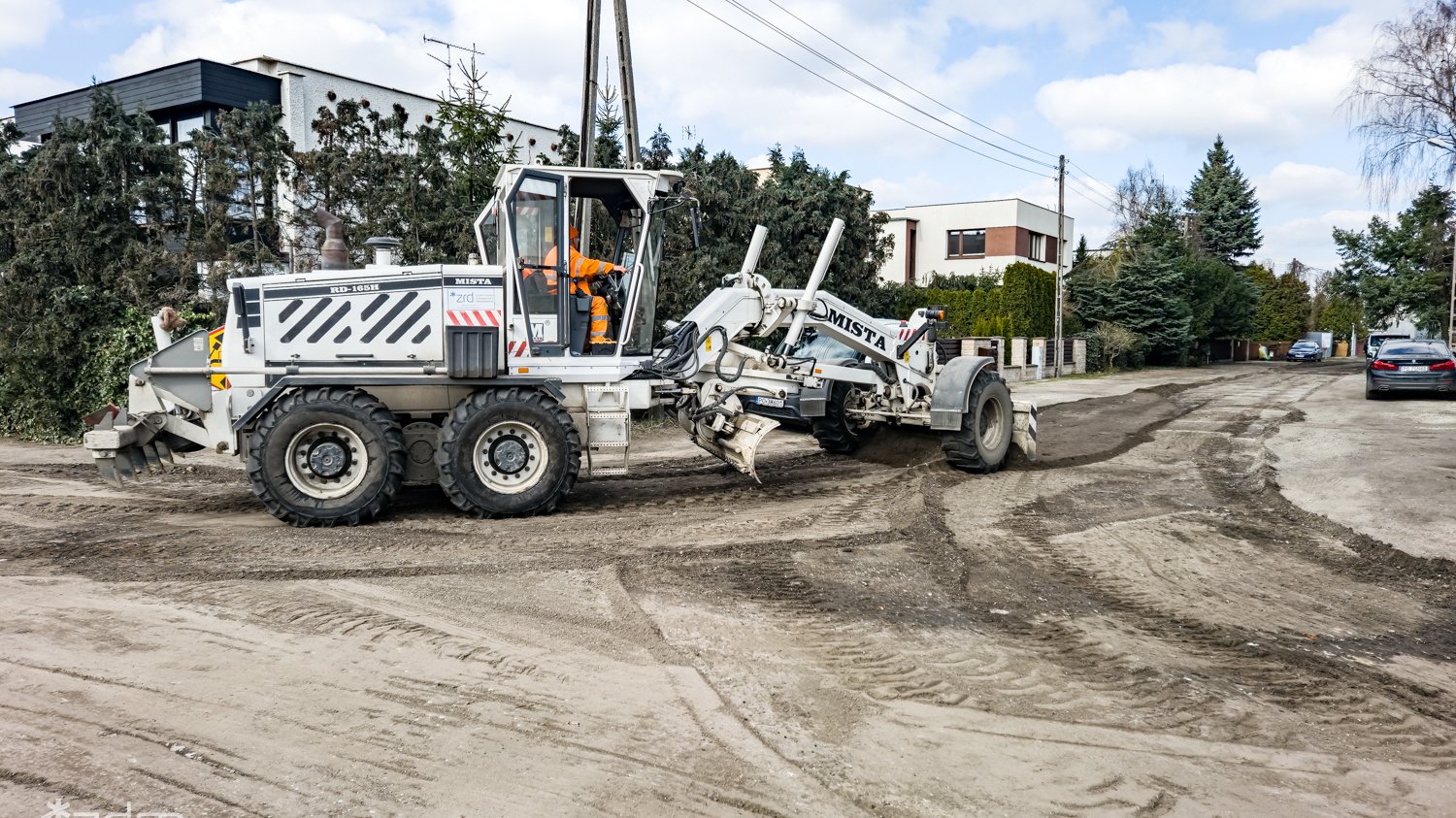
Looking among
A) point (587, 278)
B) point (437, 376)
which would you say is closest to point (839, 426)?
point (587, 278)

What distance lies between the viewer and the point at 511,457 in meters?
8.46

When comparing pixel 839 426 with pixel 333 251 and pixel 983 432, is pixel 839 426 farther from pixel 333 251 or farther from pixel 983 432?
pixel 333 251

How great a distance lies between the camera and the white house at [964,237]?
44906mm

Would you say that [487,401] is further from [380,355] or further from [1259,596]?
[1259,596]

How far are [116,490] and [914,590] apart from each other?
7.96m

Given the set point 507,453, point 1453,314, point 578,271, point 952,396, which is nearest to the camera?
point 507,453

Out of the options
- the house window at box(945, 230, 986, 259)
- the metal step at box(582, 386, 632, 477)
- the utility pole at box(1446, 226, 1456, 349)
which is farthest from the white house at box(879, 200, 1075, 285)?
the metal step at box(582, 386, 632, 477)

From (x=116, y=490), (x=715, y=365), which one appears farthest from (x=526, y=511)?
(x=116, y=490)

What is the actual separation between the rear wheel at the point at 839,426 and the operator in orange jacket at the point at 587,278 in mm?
3832

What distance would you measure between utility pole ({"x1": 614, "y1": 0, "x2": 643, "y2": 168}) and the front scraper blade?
6.10 metres

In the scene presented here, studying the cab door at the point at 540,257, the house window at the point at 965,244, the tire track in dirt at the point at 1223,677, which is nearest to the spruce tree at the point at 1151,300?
the house window at the point at 965,244

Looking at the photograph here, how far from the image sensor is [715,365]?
9688 millimetres

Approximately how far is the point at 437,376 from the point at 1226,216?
205 feet

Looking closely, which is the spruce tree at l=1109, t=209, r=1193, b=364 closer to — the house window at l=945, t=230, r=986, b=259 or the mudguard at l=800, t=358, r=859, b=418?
the house window at l=945, t=230, r=986, b=259
